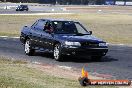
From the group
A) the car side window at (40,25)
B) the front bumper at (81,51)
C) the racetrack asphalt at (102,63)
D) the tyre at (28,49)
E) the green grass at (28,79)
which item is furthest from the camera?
the tyre at (28,49)

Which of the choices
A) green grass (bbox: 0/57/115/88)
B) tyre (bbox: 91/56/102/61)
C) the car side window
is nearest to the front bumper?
tyre (bbox: 91/56/102/61)

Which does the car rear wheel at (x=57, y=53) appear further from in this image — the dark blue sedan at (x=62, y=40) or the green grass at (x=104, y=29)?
the green grass at (x=104, y=29)

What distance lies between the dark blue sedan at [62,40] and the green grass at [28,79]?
3.04 metres

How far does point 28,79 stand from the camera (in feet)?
37.0

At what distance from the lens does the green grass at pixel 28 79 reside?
1029 cm

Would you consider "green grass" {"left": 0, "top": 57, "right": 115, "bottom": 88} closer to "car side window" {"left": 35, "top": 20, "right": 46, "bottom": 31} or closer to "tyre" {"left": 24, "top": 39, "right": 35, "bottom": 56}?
"car side window" {"left": 35, "top": 20, "right": 46, "bottom": 31}

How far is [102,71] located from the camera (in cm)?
1426

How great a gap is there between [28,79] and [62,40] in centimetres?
572

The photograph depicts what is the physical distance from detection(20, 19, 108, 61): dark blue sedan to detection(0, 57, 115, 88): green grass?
304 cm

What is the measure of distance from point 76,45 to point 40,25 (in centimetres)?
256

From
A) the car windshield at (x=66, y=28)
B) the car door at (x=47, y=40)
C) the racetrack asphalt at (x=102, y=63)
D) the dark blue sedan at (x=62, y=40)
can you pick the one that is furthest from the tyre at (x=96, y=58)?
the car door at (x=47, y=40)

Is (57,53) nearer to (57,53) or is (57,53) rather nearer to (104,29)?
(57,53)

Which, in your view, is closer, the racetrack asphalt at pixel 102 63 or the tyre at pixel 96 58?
the racetrack asphalt at pixel 102 63

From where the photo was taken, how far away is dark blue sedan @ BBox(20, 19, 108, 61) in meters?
16.7
